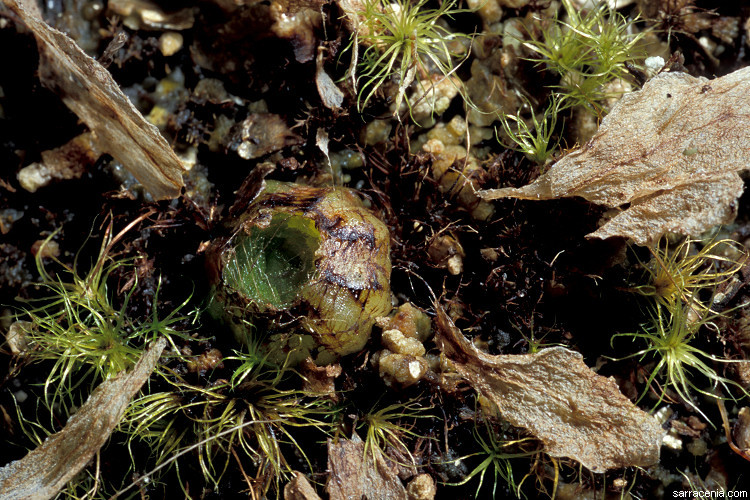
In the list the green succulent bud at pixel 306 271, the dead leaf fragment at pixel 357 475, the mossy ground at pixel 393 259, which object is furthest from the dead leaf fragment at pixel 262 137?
the dead leaf fragment at pixel 357 475

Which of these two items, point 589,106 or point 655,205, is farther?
point 589,106

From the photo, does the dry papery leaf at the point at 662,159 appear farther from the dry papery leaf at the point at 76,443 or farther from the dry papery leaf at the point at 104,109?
the dry papery leaf at the point at 76,443

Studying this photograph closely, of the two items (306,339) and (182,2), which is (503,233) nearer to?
(306,339)

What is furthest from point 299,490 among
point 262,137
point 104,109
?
point 104,109

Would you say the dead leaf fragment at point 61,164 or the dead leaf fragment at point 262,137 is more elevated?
the dead leaf fragment at point 61,164

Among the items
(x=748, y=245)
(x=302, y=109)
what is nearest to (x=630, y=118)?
(x=748, y=245)

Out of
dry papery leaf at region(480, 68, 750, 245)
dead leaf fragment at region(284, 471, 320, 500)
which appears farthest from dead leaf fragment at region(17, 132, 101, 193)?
dry papery leaf at region(480, 68, 750, 245)

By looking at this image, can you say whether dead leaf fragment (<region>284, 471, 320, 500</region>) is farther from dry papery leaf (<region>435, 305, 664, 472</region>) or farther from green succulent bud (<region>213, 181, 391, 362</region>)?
dry papery leaf (<region>435, 305, 664, 472</region>)
